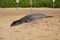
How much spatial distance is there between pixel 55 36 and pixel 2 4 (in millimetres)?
11466

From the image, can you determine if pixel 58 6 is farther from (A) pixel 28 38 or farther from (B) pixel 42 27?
(A) pixel 28 38

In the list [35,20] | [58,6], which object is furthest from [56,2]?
[35,20]

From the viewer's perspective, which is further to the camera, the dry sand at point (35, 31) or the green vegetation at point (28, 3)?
the green vegetation at point (28, 3)

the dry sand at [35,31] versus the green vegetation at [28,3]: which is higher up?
the dry sand at [35,31]

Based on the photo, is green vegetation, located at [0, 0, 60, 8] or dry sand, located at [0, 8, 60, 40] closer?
dry sand, located at [0, 8, 60, 40]

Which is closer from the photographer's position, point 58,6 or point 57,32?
point 57,32

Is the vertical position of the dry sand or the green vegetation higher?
the dry sand

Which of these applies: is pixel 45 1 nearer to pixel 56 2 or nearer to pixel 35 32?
pixel 56 2

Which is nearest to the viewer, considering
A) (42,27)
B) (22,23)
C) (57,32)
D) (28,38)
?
(28,38)

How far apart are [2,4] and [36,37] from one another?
1142cm

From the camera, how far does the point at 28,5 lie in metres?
19.1

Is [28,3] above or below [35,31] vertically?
below

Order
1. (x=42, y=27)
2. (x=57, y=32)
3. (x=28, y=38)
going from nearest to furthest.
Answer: (x=28, y=38) → (x=57, y=32) → (x=42, y=27)

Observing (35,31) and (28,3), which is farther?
(28,3)
